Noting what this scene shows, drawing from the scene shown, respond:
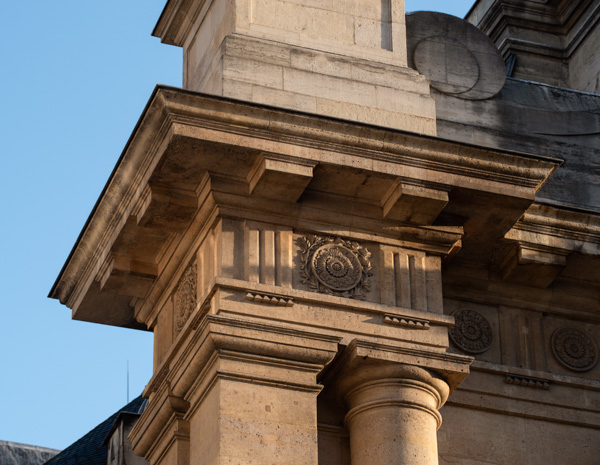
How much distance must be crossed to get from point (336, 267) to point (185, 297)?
2.18 meters

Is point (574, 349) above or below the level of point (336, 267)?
below

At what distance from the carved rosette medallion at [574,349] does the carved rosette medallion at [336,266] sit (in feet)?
10.5

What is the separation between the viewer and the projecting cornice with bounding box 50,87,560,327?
19.2 metres

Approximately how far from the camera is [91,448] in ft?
139

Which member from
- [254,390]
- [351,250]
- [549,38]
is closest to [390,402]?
[254,390]

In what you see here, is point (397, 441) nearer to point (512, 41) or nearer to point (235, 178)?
point (235, 178)

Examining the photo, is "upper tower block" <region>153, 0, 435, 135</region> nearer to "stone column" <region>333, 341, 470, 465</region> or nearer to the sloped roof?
"stone column" <region>333, 341, 470, 465</region>

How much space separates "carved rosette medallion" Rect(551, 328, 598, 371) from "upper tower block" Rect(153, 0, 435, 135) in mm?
3480

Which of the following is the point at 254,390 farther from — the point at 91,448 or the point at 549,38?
the point at 91,448

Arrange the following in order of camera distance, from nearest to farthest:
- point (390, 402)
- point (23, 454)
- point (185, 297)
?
point (390, 402), point (185, 297), point (23, 454)

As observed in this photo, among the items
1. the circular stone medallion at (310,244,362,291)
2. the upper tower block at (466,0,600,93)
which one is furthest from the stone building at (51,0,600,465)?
the upper tower block at (466,0,600,93)

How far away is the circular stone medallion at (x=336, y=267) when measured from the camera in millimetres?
19797

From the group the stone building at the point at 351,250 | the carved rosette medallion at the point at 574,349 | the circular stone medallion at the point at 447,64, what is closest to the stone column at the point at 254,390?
the stone building at the point at 351,250

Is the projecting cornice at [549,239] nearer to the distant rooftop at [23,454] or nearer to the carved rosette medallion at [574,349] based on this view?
the carved rosette medallion at [574,349]
